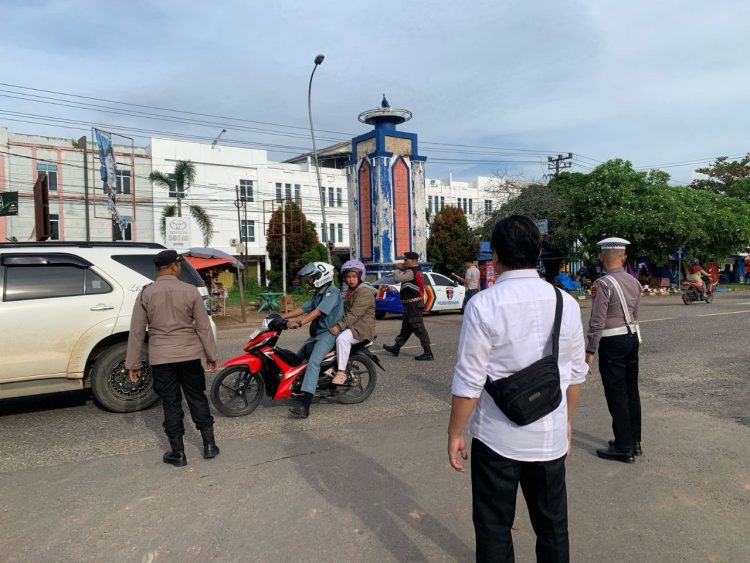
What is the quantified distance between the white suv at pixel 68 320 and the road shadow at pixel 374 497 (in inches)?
96.0

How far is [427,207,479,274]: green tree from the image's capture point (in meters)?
41.6

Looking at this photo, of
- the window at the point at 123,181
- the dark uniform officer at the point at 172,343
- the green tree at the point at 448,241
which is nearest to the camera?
the dark uniform officer at the point at 172,343

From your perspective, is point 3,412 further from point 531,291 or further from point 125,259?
point 531,291

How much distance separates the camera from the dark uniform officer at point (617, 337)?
176 inches

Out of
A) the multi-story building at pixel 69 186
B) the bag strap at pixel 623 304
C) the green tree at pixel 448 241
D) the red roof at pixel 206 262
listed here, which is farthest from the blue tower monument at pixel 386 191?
the multi-story building at pixel 69 186

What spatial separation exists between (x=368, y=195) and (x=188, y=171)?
1885cm

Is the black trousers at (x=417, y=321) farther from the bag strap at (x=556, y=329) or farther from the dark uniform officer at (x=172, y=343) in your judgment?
the bag strap at (x=556, y=329)

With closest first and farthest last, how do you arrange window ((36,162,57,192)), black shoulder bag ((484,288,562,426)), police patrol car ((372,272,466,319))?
black shoulder bag ((484,288,562,426)) < police patrol car ((372,272,466,319)) < window ((36,162,57,192))

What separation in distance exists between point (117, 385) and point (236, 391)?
4.47ft

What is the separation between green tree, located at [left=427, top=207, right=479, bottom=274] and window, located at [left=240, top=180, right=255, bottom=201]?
14235 millimetres

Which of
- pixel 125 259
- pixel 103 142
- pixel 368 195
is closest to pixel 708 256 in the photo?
pixel 368 195

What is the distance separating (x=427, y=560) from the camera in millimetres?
3107

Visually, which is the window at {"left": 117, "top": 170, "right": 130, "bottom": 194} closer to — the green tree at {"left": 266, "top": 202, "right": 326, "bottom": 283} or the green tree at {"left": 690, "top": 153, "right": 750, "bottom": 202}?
the green tree at {"left": 266, "top": 202, "right": 326, "bottom": 283}

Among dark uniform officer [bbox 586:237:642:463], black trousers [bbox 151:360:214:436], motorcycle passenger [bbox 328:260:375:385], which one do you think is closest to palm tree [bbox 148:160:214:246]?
motorcycle passenger [bbox 328:260:375:385]
